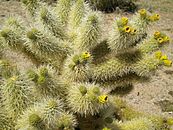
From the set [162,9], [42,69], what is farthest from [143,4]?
[42,69]

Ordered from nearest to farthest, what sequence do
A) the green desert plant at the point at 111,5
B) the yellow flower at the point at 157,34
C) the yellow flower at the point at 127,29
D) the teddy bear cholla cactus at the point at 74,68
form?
the teddy bear cholla cactus at the point at 74,68 → the yellow flower at the point at 127,29 → the yellow flower at the point at 157,34 → the green desert plant at the point at 111,5

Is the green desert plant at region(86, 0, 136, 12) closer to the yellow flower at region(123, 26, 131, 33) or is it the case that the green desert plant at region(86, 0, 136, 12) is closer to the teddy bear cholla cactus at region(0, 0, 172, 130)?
the teddy bear cholla cactus at region(0, 0, 172, 130)

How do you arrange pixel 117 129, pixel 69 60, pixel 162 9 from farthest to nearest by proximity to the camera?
pixel 162 9, pixel 117 129, pixel 69 60

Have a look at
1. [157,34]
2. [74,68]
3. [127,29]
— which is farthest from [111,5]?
[74,68]

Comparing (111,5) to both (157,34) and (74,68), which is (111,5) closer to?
(157,34)

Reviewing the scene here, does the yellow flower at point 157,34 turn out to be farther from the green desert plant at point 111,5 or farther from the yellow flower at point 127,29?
the green desert plant at point 111,5

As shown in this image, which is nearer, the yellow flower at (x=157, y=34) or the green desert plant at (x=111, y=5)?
the yellow flower at (x=157, y=34)

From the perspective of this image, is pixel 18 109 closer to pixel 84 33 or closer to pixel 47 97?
pixel 47 97

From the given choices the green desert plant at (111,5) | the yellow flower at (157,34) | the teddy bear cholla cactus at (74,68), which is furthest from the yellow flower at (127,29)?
the green desert plant at (111,5)
